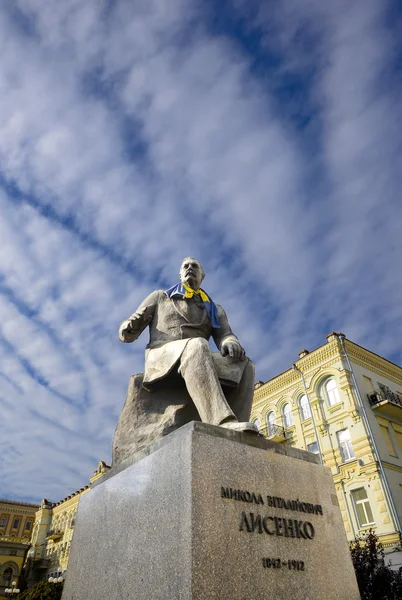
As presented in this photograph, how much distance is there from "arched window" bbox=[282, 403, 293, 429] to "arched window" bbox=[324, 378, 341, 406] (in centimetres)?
259

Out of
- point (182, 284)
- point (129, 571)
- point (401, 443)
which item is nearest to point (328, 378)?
point (401, 443)

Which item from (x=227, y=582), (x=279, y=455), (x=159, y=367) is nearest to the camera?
(x=227, y=582)

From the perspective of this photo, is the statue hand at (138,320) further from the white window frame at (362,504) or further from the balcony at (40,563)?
the balcony at (40,563)

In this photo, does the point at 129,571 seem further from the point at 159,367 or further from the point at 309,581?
the point at 159,367

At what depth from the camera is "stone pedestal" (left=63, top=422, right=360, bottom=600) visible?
99.8 inches

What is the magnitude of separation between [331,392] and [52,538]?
4161 cm

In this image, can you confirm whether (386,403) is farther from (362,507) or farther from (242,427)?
(242,427)

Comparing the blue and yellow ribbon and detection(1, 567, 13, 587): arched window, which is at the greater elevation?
detection(1, 567, 13, 587): arched window

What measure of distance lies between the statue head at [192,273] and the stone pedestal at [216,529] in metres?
2.03

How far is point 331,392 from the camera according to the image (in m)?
23.4

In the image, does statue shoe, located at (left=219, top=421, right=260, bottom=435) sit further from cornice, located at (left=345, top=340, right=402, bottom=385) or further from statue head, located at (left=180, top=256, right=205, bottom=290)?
cornice, located at (left=345, top=340, right=402, bottom=385)

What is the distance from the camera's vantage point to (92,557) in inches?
133

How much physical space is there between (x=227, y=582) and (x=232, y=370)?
1.89 metres

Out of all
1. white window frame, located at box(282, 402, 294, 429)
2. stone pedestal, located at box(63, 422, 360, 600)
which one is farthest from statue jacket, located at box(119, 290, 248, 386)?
white window frame, located at box(282, 402, 294, 429)
